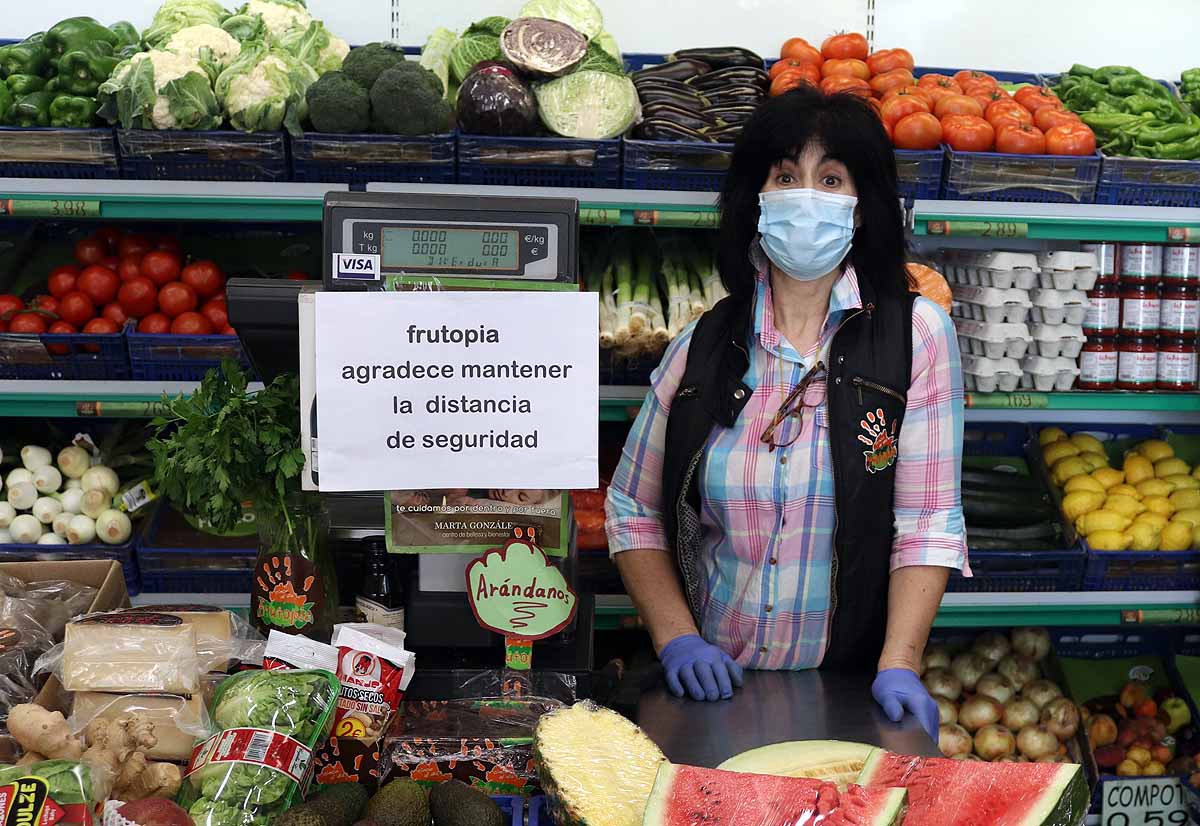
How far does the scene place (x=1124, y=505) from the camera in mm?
3432

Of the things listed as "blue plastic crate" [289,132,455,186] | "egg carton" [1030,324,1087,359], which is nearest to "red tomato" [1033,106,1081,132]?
"egg carton" [1030,324,1087,359]

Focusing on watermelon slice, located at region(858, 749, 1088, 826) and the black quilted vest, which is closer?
watermelon slice, located at region(858, 749, 1088, 826)

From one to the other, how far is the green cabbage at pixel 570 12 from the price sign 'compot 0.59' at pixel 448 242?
7.13ft

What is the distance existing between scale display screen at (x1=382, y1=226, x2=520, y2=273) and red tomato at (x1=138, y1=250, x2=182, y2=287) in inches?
85.1

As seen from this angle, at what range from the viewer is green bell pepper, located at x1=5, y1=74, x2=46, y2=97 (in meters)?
3.10

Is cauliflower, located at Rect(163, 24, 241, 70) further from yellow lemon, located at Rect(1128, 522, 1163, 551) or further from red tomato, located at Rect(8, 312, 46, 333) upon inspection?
yellow lemon, located at Rect(1128, 522, 1163, 551)

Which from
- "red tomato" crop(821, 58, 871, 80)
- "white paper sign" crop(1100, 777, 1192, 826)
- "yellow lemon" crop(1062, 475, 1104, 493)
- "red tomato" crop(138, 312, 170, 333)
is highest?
"red tomato" crop(821, 58, 871, 80)

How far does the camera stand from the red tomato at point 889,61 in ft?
11.6

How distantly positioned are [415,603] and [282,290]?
482 millimetres

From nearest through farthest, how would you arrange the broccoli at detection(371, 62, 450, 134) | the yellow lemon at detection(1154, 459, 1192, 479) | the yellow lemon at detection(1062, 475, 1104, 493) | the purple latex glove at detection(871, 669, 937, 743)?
the purple latex glove at detection(871, 669, 937, 743) < the broccoli at detection(371, 62, 450, 134) < the yellow lemon at detection(1062, 475, 1104, 493) < the yellow lemon at detection(1154, 459, 1192, 479)

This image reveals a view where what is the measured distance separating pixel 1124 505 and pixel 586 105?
1997mm

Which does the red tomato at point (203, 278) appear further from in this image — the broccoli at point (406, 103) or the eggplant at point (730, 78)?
the eggplant at point (730, 78)

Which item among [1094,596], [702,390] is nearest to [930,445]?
[702,390]

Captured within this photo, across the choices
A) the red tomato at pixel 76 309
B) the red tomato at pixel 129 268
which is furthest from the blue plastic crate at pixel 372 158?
the red tomato at pixel 76 309
